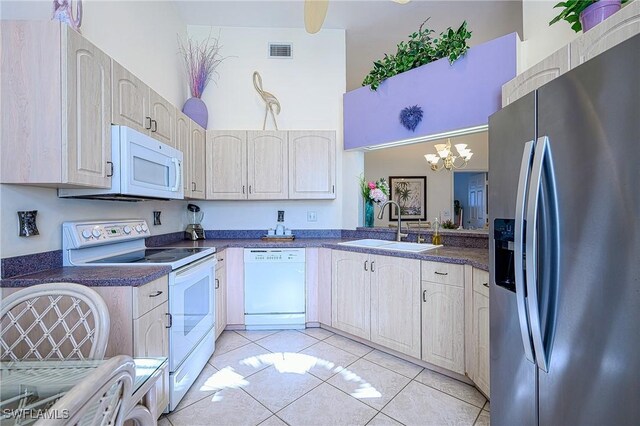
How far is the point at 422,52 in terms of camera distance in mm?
2494

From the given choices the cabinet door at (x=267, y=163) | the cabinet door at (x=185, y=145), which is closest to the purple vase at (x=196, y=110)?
the cabinet door at (x=185, y=145)

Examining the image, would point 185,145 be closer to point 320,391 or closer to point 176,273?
point 176,273

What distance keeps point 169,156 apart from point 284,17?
211cm

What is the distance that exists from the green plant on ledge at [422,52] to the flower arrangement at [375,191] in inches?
39.3

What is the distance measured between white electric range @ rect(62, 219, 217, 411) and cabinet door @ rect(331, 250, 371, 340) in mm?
1087

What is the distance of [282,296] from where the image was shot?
2670mm

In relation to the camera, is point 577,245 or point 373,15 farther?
point 373,15

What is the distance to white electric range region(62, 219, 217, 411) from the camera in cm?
159

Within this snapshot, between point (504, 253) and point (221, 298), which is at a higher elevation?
point (504, 253)

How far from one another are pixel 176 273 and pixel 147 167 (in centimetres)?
72

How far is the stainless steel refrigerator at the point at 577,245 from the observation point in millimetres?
670

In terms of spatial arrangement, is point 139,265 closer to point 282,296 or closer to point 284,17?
point 282,296

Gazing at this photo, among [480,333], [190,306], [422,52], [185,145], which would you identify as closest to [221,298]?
[190,306]

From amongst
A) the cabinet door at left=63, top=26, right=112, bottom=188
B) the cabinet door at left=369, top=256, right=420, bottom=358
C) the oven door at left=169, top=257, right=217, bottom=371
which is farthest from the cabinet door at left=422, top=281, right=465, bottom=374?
the cabinet door at left=63, top=26, right=112, bottom=188
